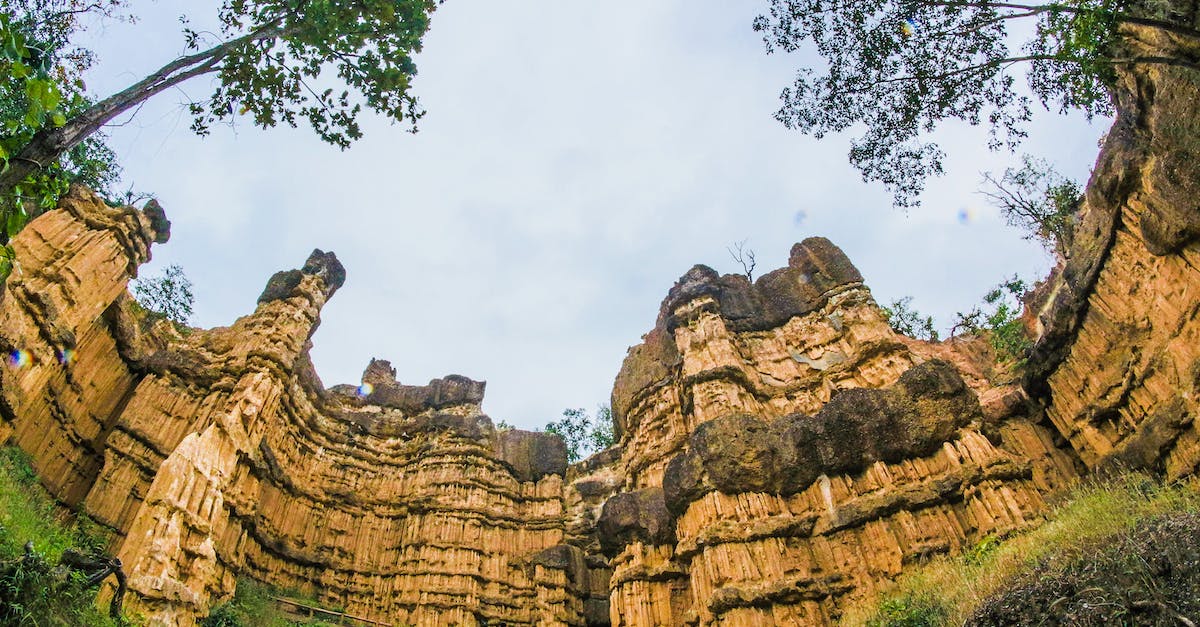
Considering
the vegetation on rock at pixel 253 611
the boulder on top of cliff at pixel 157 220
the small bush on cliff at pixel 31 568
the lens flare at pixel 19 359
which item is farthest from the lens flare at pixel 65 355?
the vegetation on rock at pixel 253 611

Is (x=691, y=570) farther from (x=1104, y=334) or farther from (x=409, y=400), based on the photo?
(x=409, y=400)

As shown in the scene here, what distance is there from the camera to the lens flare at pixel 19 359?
14366 millimetres

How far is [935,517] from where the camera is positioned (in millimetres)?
15742

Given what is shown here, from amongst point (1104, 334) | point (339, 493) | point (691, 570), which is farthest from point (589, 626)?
point (1104, 334)

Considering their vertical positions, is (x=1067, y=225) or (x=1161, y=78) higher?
(x=1067, y=225)

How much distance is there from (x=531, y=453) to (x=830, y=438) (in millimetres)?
18988

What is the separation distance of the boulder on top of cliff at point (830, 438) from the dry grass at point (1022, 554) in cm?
339

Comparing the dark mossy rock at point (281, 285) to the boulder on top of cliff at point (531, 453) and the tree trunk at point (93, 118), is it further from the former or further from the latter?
the tree trunk at point (93, 118)

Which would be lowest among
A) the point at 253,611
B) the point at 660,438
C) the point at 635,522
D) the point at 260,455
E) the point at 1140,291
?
the point at 253,611

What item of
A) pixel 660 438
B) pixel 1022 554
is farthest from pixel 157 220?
pixel 1022 554

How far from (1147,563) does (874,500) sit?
382 inches

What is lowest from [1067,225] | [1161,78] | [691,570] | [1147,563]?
[1147,563]

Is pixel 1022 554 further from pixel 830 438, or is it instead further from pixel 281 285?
pixel 281 285

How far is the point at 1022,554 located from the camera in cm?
1114
